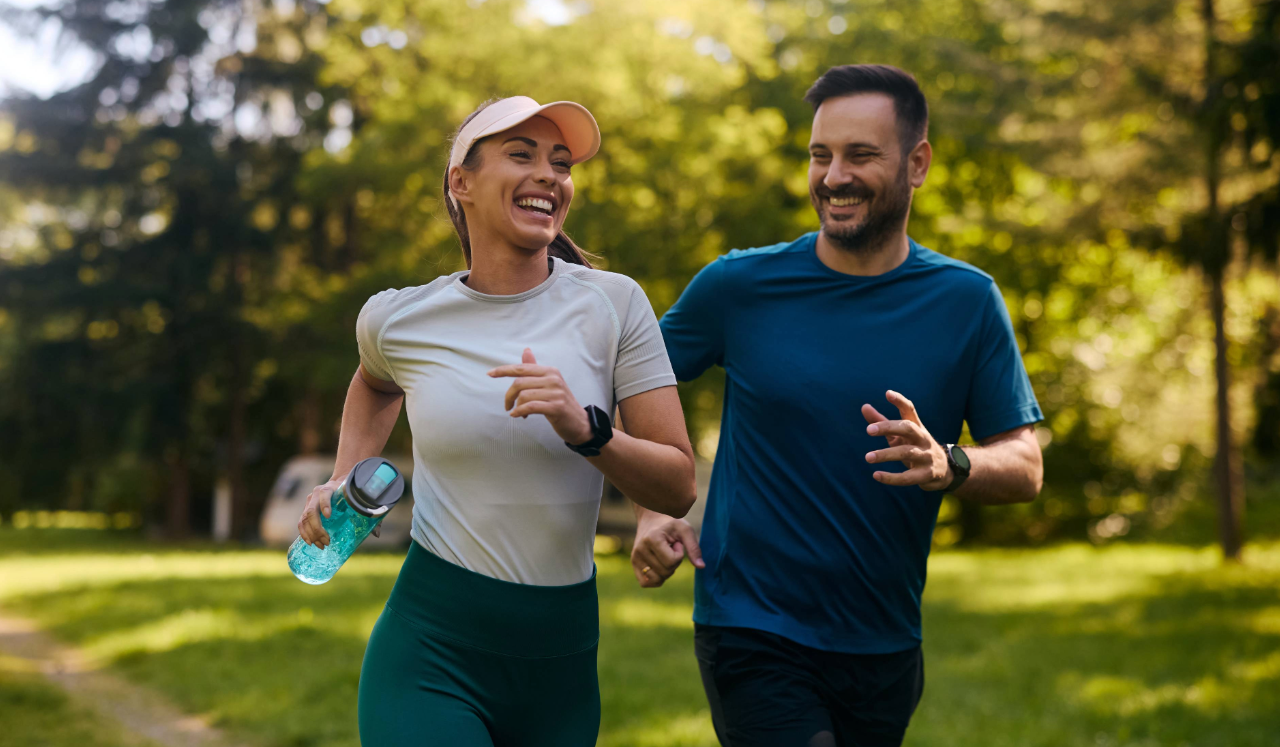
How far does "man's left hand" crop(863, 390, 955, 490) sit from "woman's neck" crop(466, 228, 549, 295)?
0.86 m

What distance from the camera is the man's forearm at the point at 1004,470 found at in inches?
124

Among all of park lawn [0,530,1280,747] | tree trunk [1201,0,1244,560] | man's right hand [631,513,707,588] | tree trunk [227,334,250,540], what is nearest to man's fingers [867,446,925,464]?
man's right hand [631,513,707,588]

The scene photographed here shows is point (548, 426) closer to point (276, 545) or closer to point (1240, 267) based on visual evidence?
point (1240, 267)

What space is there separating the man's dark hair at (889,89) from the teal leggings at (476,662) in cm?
175

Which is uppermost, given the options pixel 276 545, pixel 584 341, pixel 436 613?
pixel 584 341

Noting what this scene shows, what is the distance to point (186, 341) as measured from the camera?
97.7ft

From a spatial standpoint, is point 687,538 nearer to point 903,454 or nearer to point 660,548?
point 660,548

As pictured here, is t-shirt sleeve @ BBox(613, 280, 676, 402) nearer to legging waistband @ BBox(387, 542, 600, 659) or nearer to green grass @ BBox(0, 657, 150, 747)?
legging waistband @ BBox(387, 542, 600, 659)

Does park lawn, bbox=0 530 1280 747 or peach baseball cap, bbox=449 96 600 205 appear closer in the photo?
peach baseball cap, bbox=449 96 600 205

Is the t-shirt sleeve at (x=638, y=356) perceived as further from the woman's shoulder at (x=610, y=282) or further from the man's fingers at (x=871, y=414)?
the man's fingers at (x=871, y=414)

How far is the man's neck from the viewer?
3697mm

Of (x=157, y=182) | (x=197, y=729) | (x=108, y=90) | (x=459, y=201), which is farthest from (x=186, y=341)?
(x=459, y=201)

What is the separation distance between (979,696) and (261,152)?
2523cm

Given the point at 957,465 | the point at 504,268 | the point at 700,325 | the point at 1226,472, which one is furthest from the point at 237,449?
the point at 957,465
